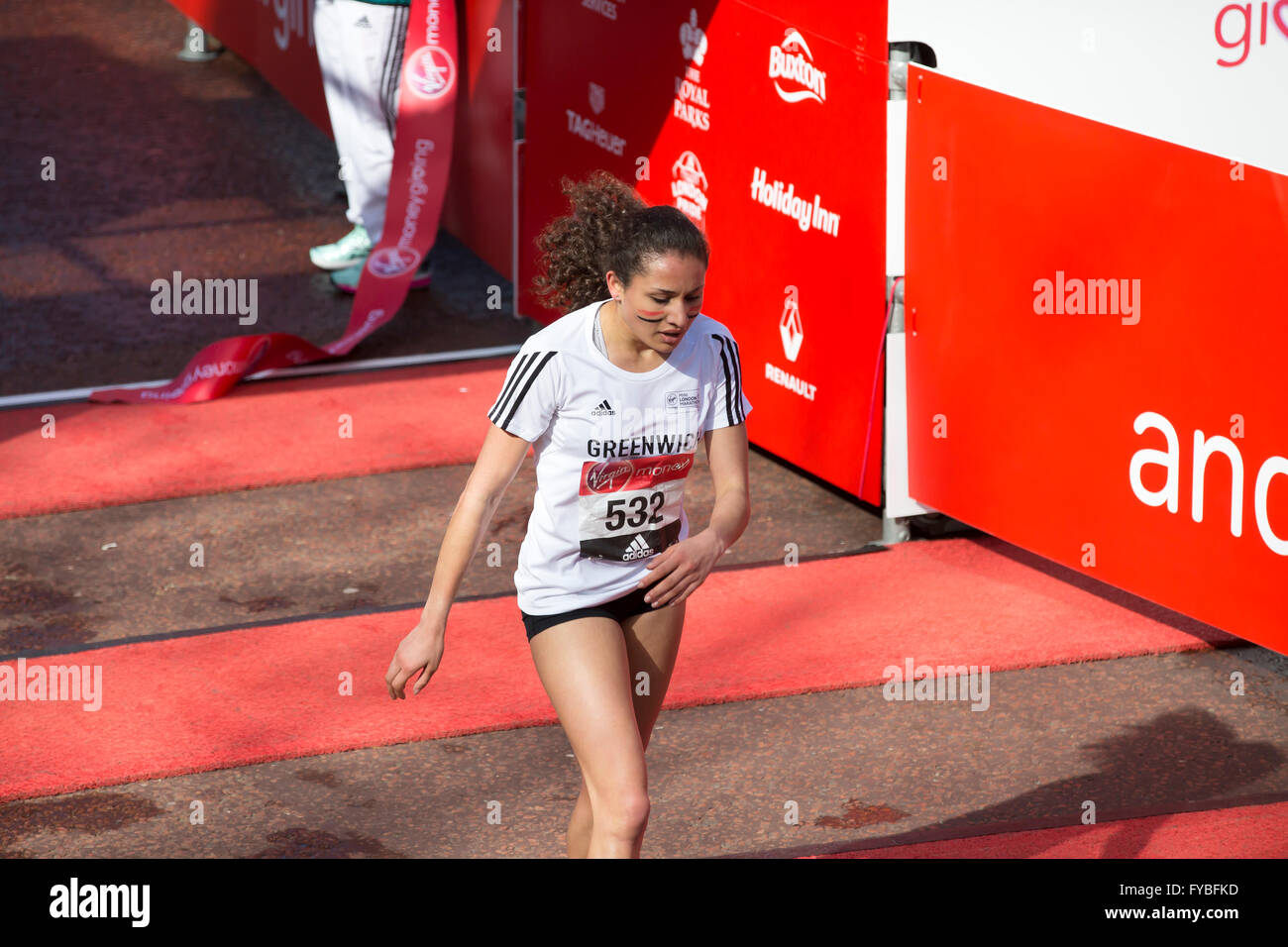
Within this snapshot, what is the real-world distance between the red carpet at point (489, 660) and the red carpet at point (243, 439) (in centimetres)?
186

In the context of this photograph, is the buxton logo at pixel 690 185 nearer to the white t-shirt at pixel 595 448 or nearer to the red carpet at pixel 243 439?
the red carpet at pixel 243 439

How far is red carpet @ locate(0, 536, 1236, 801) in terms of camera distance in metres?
5.52

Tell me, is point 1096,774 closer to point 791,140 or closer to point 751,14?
point 791,140

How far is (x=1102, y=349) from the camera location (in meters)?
6.20

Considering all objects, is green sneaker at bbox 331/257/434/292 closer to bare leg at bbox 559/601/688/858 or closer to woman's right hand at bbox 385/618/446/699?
bare leg at bbox 559/601/688/858

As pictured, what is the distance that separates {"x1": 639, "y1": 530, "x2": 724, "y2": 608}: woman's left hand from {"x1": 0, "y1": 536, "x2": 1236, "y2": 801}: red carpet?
78.3 inches

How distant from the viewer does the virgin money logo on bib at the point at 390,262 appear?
10484mm

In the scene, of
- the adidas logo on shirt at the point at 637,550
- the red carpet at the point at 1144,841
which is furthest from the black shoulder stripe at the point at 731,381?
the red carpet at the point at 1144,841

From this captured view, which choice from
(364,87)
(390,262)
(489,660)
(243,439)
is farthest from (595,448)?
(364,87)

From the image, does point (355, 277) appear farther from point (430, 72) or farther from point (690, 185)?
point (690, 185)
